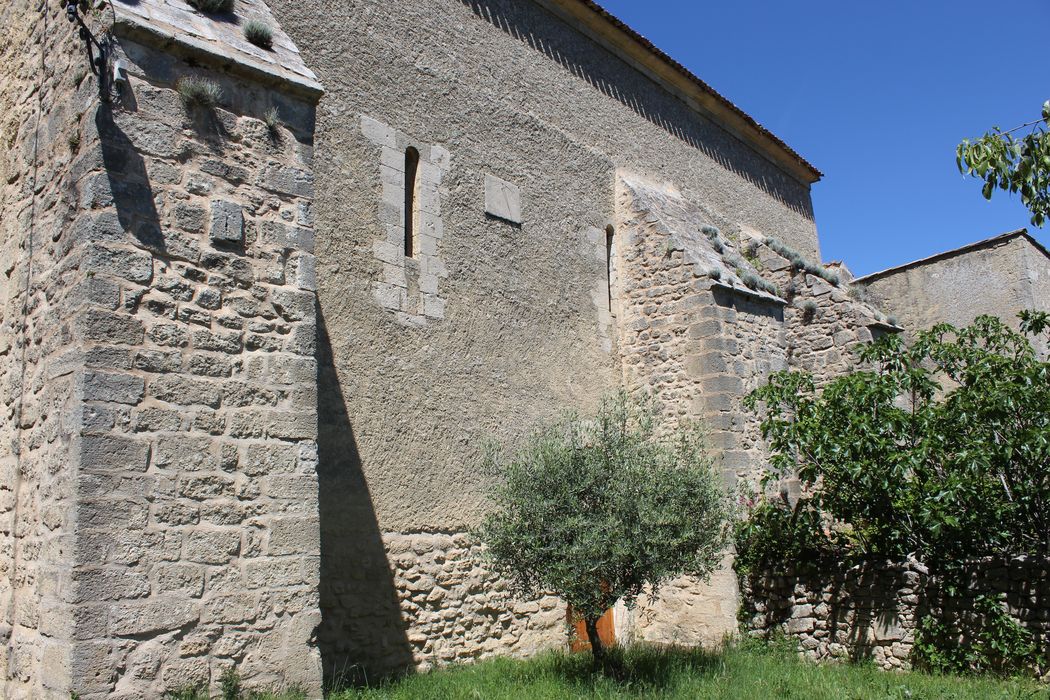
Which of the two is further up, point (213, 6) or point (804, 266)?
point (804, 266)

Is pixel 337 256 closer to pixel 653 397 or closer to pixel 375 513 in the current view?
pixel 375 513

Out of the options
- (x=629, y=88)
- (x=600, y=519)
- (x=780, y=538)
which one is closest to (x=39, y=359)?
(x=600, y=519)

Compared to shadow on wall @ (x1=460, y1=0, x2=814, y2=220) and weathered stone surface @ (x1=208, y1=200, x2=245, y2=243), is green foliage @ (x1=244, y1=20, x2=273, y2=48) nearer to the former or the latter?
weathered stone surface @ (x1=208, y1=200, x2=245, y2=243)

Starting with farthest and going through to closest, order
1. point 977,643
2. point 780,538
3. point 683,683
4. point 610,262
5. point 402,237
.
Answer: point 610,262 → point 780,538 → point 402,237 → point 977,643 → point 683,683

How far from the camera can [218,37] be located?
5.32 meters

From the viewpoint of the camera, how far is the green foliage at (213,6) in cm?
547

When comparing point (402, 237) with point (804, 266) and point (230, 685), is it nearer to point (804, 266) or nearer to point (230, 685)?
point (230, 685)

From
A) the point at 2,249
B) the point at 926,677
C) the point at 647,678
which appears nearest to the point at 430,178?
the point at 2,249

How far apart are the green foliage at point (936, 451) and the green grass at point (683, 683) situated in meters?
1.34

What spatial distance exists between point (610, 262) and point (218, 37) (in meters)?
6.67

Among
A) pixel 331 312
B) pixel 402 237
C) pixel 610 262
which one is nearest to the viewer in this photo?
pixel 331 312

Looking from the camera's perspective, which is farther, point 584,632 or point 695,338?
point 695,338

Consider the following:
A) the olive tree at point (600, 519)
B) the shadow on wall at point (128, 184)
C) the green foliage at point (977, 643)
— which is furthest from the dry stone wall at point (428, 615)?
the green foliage at point (977, 643)

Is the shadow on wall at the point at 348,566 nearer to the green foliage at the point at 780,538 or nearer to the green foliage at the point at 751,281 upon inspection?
the green foliage at the point at 780,538
